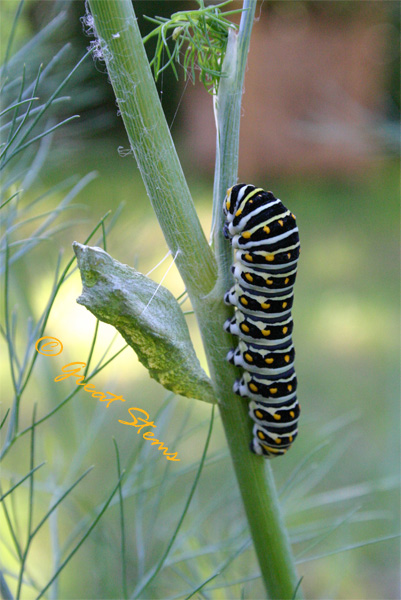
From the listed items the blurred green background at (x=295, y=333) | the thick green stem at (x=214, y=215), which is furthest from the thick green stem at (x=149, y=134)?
the blurred green background at (x=295, y=333)

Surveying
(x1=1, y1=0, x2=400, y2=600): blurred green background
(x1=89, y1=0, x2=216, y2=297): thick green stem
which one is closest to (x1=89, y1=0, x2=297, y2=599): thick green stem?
(x1=89, y1=0, x2=216, y2=297): thick green stem

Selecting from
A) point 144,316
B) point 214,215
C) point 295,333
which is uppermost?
point 295,333

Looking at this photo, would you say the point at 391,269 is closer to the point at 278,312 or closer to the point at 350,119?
the point at 350,119

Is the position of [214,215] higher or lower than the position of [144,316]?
higher

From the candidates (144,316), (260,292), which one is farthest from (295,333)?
(144,316)

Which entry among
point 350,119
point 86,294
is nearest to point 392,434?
point 350,119

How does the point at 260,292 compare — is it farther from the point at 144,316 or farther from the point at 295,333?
the point at 295,333
